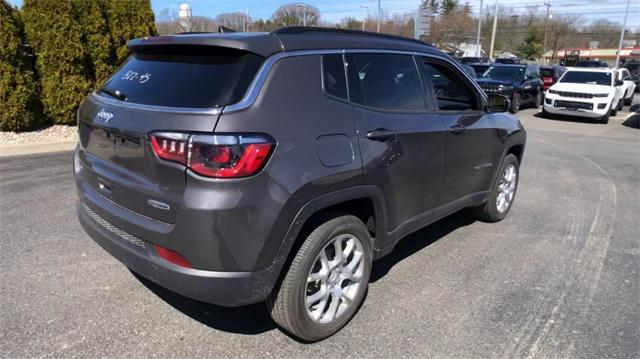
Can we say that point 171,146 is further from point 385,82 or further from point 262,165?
point 385,82

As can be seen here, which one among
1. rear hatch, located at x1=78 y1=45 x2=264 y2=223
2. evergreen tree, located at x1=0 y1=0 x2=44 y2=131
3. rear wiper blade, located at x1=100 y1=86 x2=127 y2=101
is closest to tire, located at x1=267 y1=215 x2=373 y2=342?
rear hatch, located at x1=78 y1=45 x2=264 y2=223

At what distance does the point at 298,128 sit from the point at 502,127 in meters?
2.90

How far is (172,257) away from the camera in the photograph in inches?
94.4

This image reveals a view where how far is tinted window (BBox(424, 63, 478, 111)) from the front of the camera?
12.3 feet

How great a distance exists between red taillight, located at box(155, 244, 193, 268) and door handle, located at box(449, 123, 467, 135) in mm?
2345

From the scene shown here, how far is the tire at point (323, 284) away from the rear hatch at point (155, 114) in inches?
29.7

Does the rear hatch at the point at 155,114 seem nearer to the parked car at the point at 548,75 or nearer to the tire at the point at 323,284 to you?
the tire at the point at 323,284

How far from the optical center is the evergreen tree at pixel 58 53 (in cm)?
836

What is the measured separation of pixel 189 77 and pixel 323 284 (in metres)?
1.45

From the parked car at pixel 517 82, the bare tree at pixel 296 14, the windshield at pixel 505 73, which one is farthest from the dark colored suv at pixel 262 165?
the bare tree at pixel 296 14

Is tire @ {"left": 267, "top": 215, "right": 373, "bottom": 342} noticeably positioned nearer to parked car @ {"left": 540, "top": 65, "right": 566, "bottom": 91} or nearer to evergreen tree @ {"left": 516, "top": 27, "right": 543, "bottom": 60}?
parked car @ {"left": 540, "top": 65, "right": 566, "bottom": 91}

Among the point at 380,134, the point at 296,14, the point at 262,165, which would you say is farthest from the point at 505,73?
the point at 296,14

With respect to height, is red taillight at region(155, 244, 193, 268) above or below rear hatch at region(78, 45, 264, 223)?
below

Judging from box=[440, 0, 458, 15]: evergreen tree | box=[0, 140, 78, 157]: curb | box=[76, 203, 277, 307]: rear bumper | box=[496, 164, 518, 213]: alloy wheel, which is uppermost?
box=[440, 0, 458, 15]: evergreen tree
